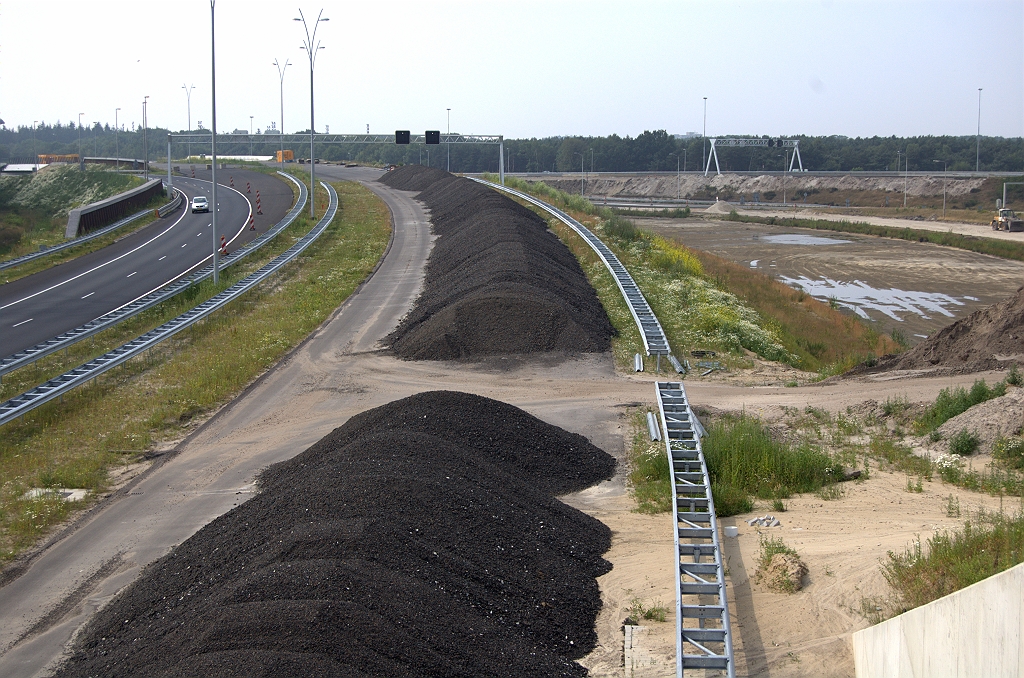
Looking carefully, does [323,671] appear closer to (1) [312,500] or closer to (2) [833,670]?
(1) [312,500]

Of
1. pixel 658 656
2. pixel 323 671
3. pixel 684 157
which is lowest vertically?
pixel 658 656

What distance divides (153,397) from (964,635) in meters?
18.9

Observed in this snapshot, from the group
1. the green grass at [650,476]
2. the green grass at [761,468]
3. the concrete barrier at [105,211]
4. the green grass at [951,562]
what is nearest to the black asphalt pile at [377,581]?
the green grass at [650,476]

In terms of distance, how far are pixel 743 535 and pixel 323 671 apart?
7433 mm

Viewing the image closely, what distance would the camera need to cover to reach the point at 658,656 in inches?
397

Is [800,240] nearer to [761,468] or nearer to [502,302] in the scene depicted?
[502,302]

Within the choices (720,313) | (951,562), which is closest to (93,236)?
(720,313)

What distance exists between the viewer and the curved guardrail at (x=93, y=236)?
3984 cm

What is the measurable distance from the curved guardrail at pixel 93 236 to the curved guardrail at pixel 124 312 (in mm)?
8452

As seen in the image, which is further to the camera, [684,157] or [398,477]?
[684,157]

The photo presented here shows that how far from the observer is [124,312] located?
2881 centimetres

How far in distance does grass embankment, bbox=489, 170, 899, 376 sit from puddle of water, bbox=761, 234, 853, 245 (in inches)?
1222

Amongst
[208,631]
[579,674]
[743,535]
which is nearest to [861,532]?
[743,535]

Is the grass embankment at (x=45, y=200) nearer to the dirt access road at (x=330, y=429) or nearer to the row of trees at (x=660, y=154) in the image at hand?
the dirt access road at (x=330, y=429)
